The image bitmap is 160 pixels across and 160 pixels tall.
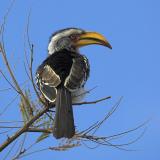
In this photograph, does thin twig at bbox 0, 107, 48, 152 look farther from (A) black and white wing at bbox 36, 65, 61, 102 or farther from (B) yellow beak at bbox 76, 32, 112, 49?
(B) yellow beak at bbox 76, 32, 112, 49

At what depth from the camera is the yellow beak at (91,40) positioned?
5.20 m

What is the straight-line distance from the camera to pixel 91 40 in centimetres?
539

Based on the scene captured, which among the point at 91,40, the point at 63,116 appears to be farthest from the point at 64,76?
the point at 91,40

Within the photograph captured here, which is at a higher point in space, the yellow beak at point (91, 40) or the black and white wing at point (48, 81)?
the yellow beak at point (91, 40)

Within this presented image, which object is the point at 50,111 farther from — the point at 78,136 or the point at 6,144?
the point at 6,144

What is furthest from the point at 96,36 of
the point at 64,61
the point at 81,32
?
the point at 64,61

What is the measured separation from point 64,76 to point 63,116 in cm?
49

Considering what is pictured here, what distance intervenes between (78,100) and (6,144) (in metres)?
1.31

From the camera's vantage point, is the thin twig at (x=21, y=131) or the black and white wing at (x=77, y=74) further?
the black and white wing at (x=77, y=74)

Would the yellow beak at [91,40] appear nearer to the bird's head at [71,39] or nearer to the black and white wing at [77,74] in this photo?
the bird's head at [71,39]

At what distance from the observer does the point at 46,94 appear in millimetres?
4148

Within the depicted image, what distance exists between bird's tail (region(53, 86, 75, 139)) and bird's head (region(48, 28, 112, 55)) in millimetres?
1275

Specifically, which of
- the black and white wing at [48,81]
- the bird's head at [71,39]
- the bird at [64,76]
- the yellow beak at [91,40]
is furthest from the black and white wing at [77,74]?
the bird's head at [71,39]

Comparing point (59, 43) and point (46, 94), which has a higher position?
point (59, 43)
